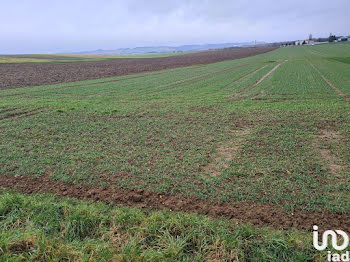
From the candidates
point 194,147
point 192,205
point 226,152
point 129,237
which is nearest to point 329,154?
point 226,152

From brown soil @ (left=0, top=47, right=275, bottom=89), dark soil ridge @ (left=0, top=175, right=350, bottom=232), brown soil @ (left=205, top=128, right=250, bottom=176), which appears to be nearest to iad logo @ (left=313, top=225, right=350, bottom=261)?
dark soil ridge @ (left=0, top=175, right=350, bottom=232)

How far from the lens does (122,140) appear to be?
9.01 meters

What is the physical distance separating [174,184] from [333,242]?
342cm

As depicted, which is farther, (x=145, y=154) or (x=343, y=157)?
Answer: (x=145, y=154)

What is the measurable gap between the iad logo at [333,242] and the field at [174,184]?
0.14 meters

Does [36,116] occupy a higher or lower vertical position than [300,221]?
higher

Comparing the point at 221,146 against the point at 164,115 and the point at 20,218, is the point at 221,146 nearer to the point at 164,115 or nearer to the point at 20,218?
the point at 164,115

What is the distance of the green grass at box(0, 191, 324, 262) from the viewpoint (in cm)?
364

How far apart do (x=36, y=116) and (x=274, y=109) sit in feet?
42.8

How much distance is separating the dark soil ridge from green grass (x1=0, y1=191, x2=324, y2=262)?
0.92ft

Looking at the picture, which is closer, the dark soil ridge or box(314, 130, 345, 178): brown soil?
the dark soil ridge

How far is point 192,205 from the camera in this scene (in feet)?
16.9

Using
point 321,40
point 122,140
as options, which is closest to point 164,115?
point 122,140

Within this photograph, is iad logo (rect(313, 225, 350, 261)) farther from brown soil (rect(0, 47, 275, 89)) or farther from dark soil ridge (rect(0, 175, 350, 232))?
brown soil (rect(0, 47, 275, 89))
